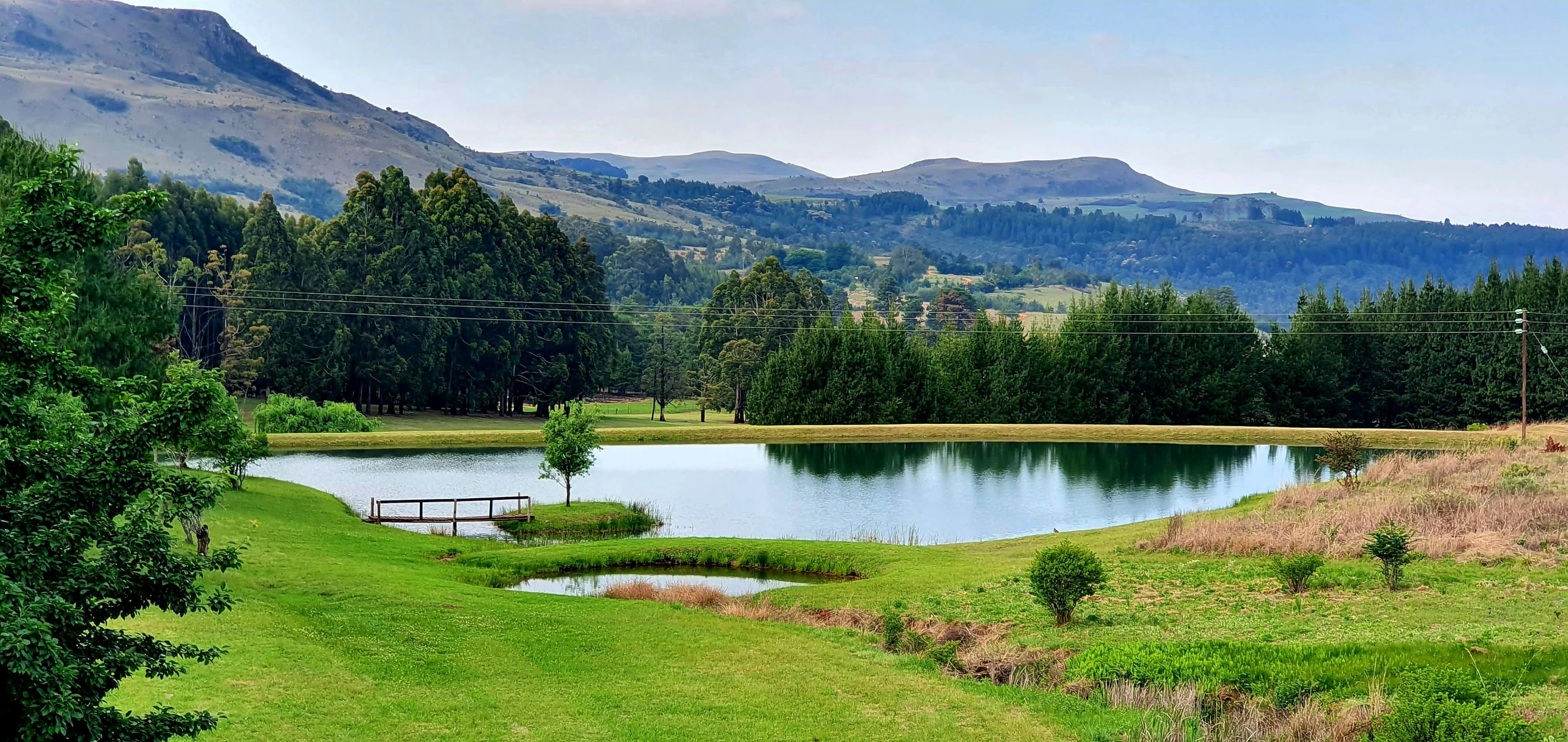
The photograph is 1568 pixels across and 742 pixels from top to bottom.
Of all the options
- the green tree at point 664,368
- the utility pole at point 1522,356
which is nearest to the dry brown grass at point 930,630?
the utility pole at point 1522,356

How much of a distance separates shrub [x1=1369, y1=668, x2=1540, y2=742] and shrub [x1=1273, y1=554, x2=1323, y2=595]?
328 inches

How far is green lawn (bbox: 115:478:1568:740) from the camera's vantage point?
14156 mm

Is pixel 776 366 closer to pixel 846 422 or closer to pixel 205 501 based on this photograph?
pixel 846 422

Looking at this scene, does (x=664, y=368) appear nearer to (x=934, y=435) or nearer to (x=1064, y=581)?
(x=934, y=435)

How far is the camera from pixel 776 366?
75.2 metres

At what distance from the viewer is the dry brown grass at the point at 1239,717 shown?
13.1m

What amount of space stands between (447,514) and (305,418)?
2349 centimetres

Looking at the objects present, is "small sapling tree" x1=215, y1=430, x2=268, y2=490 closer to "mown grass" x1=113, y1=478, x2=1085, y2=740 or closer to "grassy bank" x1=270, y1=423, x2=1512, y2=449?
"mown grass" x1=113, y1=478, x2=1085, y2=740

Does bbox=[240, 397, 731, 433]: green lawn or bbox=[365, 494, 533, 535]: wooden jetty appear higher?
bbox=[240, 397, 731, 433]: green lawn

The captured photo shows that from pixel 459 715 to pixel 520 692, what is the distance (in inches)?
49.2

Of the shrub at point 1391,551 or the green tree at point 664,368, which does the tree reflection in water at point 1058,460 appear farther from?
the green tree at point 664,368

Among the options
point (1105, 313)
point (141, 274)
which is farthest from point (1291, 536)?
point (1105, 313)

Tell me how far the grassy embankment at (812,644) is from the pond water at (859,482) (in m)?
10.8

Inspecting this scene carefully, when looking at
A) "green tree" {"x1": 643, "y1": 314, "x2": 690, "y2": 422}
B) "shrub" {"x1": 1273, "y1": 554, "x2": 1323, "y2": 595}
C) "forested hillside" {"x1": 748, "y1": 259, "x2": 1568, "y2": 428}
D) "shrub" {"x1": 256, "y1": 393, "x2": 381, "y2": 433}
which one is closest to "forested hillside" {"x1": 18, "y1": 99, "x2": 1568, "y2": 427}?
"forested hillside" {"x1": 748, "y1": 259, "x2": 1568, "y2": 428}
